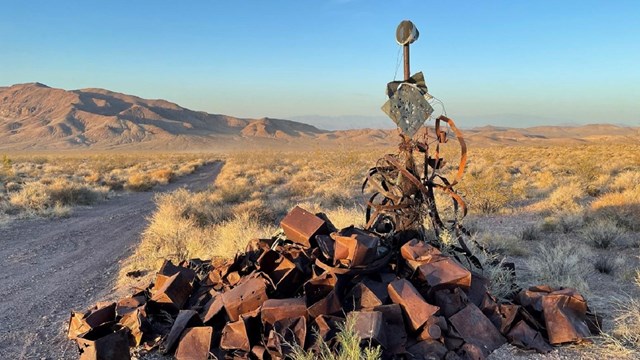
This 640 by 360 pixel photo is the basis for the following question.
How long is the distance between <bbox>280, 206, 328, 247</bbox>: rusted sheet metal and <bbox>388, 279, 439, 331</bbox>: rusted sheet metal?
46.6 inches

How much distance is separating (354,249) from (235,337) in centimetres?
140

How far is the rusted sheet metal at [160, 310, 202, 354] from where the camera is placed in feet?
15.2

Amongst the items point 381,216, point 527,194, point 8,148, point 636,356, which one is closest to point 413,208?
point 381,216

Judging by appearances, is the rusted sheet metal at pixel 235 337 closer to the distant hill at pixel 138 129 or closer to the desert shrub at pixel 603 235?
the desert shrub at pixel 603 235

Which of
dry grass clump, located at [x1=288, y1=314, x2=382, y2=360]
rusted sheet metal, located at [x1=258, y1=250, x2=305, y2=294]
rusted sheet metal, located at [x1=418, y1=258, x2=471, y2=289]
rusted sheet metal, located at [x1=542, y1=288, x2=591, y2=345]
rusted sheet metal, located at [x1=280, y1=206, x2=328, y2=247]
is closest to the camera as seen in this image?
dry grass clump, located at [x1=288, y1=314, x2=382, y2=360]

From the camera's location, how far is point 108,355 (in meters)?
4.19

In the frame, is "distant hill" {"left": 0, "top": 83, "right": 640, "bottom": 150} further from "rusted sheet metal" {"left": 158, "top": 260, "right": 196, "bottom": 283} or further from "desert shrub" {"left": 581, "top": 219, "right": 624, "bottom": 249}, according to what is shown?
"rusted sheet metal" {"left": 158, "top": 260, "right": 196, "bottom": 283}

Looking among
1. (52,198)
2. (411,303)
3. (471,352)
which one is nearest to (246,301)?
(411,303)

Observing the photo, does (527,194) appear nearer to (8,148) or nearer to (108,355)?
(108,355)

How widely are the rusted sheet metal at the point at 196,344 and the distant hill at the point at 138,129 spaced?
346ft

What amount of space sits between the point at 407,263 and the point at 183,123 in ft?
541

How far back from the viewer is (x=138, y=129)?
140 metres

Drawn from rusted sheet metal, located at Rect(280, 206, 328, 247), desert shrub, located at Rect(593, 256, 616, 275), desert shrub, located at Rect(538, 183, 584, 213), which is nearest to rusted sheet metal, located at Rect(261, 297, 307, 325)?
rusted sheet metal, located at Rect(280, 206, 328, 247)

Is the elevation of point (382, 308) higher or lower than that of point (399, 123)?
lower
